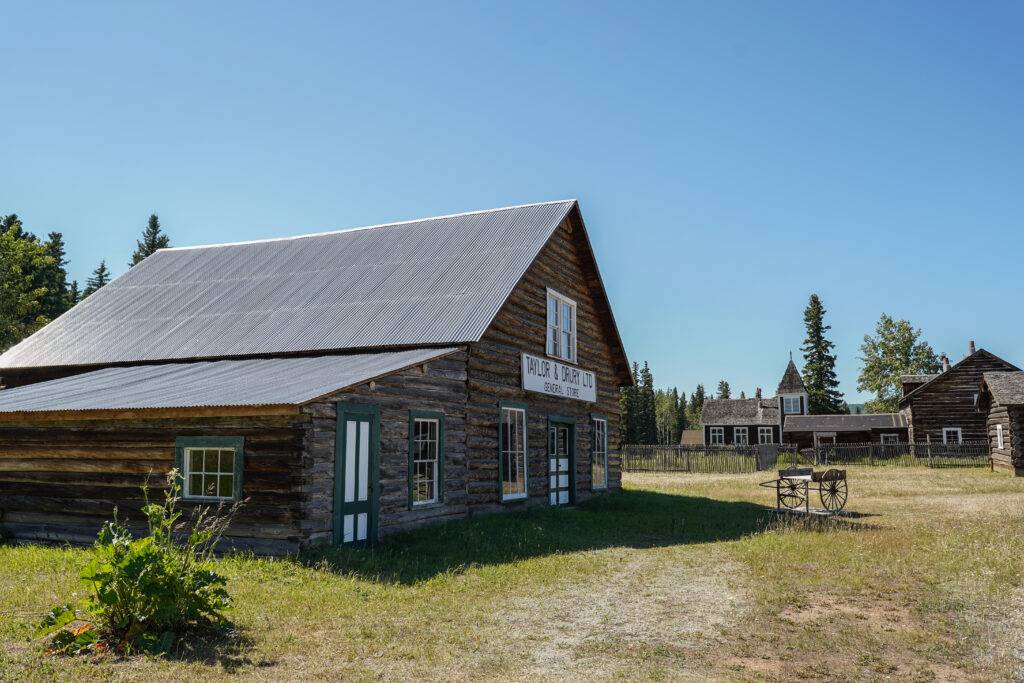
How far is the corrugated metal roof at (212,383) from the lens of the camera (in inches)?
490

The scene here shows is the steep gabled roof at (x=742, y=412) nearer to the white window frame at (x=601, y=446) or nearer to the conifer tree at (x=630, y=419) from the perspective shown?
the conifer tree at (x=630, y=419)

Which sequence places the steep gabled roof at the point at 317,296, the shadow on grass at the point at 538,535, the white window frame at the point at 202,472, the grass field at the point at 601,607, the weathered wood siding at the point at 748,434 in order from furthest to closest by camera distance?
the weathered wood siding at the point at 748,434 < the steep gabled roof at the point at 317,296 < the white window frame at the point at 202,472 < the shadow on grass at the point at 538,535 < the grass field at the point at 601,607

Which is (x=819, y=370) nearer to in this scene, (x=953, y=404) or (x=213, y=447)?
(x=953, y=404)

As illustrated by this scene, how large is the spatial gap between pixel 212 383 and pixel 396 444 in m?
3.56

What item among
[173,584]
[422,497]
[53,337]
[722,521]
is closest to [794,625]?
[173,584]

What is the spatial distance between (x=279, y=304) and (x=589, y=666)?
1484 centimetres

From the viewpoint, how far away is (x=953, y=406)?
48.2 metres

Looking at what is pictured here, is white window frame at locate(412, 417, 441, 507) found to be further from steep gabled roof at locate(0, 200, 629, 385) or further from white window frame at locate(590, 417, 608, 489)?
white window frame at locate(590, 417, 608, 489)

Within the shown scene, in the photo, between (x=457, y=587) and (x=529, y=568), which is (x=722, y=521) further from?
(x=457, y=587)

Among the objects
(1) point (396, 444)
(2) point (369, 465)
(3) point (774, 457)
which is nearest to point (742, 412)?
(3) point (774, 457)

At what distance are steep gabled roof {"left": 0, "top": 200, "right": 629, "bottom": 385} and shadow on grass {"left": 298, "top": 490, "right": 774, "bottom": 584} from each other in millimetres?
3948

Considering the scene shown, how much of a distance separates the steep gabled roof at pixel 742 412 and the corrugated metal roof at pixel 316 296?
49377 millimetres

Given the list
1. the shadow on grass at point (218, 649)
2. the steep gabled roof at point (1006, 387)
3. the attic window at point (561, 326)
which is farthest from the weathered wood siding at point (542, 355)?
the steep gabled roof at point (1006, 387)

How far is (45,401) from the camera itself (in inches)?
574
